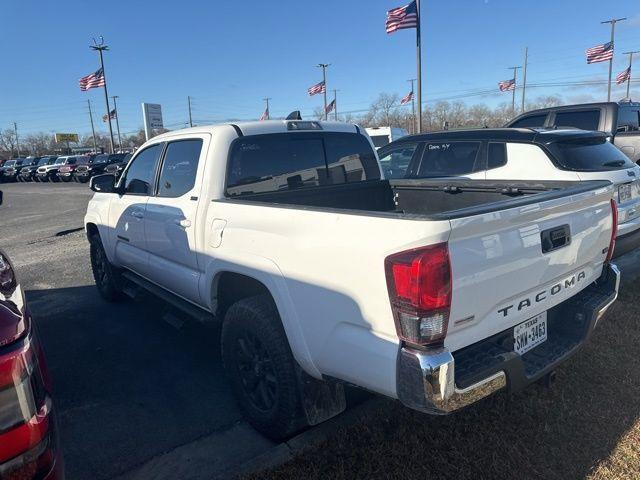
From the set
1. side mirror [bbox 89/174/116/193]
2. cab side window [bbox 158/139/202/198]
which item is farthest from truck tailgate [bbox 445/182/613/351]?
side mirror [bbox 89/174/116/193]

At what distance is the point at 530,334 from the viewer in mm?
2570

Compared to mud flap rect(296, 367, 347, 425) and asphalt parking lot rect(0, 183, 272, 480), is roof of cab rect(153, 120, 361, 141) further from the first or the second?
mud flap rect(296, 367, 347, 425)

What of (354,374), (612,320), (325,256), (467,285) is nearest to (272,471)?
(354,374)

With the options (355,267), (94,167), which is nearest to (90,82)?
(94,167)

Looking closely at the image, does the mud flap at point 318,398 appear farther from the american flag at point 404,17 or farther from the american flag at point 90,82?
the american flag at point 90,82

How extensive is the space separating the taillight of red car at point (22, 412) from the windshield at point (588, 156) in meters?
5.18

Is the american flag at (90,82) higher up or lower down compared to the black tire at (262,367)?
higher up

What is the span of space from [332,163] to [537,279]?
6.73 ft

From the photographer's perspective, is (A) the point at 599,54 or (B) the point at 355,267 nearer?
(B) the point at 355,267

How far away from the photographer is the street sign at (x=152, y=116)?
2275cm

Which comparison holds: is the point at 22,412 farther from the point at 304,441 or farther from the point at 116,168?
the point at 116,168

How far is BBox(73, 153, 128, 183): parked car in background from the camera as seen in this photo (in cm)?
3291

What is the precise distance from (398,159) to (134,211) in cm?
410

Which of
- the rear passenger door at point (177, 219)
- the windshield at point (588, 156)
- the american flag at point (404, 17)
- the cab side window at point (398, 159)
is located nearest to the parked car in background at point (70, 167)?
the american flag at point (404, 17)
